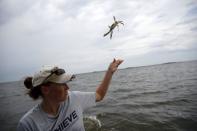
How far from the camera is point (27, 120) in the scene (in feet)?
8.66

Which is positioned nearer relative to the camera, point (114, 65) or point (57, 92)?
point (57, 92)

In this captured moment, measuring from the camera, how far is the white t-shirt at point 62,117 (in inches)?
104

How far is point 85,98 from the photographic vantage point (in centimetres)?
329

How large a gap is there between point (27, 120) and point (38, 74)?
665 millimetres

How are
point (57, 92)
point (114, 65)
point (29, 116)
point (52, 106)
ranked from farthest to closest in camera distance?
Result: point (114, 65) < point (52, 106) < point (57, 92) < point (29, 116)

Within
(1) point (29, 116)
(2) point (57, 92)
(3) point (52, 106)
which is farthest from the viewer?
(3) point (52, 106)

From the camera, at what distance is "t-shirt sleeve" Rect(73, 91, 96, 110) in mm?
3246

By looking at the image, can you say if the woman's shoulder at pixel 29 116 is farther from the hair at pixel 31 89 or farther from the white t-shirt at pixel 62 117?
the hair at pixel 31 89

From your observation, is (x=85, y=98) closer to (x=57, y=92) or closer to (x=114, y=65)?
(x=57, y=92)

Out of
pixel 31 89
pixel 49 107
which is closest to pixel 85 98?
pixel 49 107

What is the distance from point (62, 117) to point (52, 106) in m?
0.23

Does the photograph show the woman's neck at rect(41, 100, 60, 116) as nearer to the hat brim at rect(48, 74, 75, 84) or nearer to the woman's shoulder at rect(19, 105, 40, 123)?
the woman's shoulder at rect(19, 105, 40, 123)

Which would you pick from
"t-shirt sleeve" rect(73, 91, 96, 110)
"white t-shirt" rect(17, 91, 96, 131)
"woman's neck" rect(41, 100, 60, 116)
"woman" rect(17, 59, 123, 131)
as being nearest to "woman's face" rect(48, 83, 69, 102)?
"woman" rect(17, 59, 123, 131)

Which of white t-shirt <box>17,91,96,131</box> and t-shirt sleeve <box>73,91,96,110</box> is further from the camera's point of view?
t-shirt sleeve <box>73,91,96,110</box>
